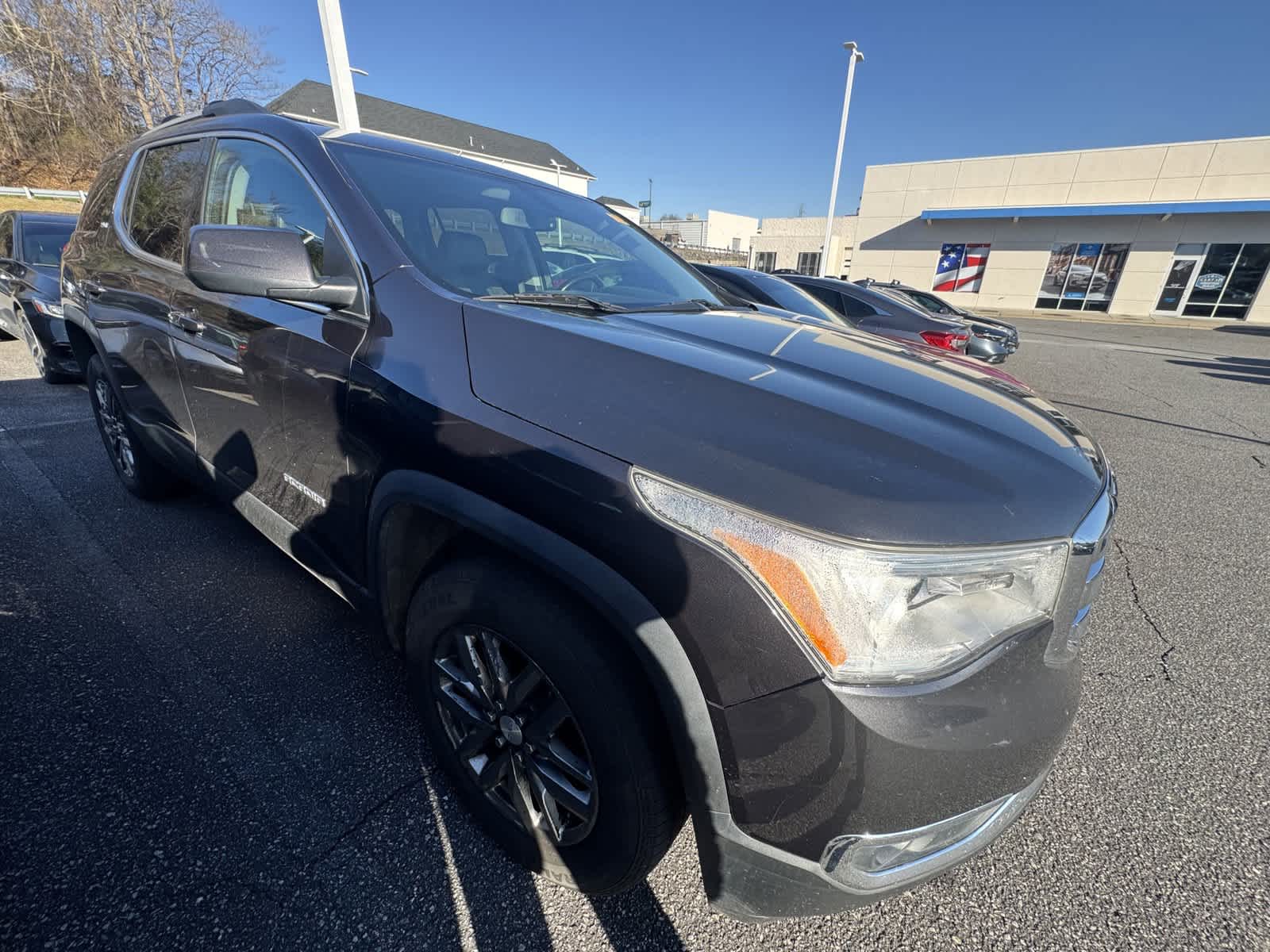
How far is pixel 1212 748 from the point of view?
2080 mm

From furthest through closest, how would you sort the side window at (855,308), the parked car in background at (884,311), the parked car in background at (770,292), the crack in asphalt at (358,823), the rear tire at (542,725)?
the side window at (855,308) < the parked car in background at (884,311) < the parked car in background at (770,292) < the crack in asphalt at (358,823) < the rear tire at (542,725)

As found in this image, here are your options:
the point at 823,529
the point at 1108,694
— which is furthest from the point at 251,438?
the point at 1108,694

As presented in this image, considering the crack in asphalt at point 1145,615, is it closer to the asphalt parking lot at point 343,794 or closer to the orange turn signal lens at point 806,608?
the asphalt parking lot at point 343,794

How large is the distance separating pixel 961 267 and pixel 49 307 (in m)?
Answer: 29.3

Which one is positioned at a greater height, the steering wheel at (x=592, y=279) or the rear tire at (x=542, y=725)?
the steering wheel at (x=592, y=279)

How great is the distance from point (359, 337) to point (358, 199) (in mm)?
459

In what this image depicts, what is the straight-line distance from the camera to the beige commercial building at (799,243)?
35581mm

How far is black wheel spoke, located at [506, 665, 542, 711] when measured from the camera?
52.7 inches

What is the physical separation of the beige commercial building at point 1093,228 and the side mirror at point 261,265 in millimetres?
28393

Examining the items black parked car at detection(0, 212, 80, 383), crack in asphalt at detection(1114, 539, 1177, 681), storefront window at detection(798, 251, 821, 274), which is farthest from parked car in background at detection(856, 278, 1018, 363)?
storefront window at detection(798, 251, 821, 274)

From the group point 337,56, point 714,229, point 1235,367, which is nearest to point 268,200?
point 337,56

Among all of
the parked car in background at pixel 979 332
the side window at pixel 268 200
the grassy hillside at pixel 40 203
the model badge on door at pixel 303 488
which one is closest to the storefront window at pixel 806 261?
the parked car in background at pixel 979 332

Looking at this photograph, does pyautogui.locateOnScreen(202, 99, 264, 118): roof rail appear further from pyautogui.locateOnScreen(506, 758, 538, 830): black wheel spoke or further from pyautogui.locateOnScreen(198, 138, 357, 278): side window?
pyautogui.locateOnScreen(506, 758, 538, 830): black wheel spoke

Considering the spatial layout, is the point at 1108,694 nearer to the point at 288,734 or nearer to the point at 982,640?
the point at 982,640
